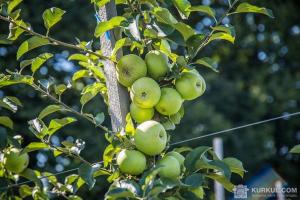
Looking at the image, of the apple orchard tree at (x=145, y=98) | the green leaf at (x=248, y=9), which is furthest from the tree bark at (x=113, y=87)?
the green leaf at (x=248, y=9)

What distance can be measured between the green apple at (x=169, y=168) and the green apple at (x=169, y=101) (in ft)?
0.33

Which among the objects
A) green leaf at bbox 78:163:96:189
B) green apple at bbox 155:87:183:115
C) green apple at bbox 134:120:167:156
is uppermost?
green apple at bbox 155:87:183:115

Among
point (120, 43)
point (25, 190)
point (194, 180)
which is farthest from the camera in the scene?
point (25, 190)

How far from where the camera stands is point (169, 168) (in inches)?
36.5

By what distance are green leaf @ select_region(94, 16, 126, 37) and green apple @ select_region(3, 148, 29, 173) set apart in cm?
31

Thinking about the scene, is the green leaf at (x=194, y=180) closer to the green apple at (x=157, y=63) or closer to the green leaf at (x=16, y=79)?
the green apple at (x=157, y=63)

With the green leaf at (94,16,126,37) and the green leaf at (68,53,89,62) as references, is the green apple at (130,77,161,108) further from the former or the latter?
the green leaf at (68,53,89,62)

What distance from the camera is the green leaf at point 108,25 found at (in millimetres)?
990

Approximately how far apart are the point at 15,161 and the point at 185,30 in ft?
1.48

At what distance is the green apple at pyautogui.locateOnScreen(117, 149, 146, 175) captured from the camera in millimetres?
945

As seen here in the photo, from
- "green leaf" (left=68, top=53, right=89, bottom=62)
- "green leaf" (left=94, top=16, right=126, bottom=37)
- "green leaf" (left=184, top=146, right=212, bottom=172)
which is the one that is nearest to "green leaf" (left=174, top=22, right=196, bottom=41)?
"green leaf" (left=94, top=16, right=126, bottom=37)

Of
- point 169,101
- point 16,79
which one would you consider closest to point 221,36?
point 169,101

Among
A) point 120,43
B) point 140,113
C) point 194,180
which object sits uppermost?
point 120,43

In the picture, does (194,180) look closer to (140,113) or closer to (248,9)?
(140,113)
